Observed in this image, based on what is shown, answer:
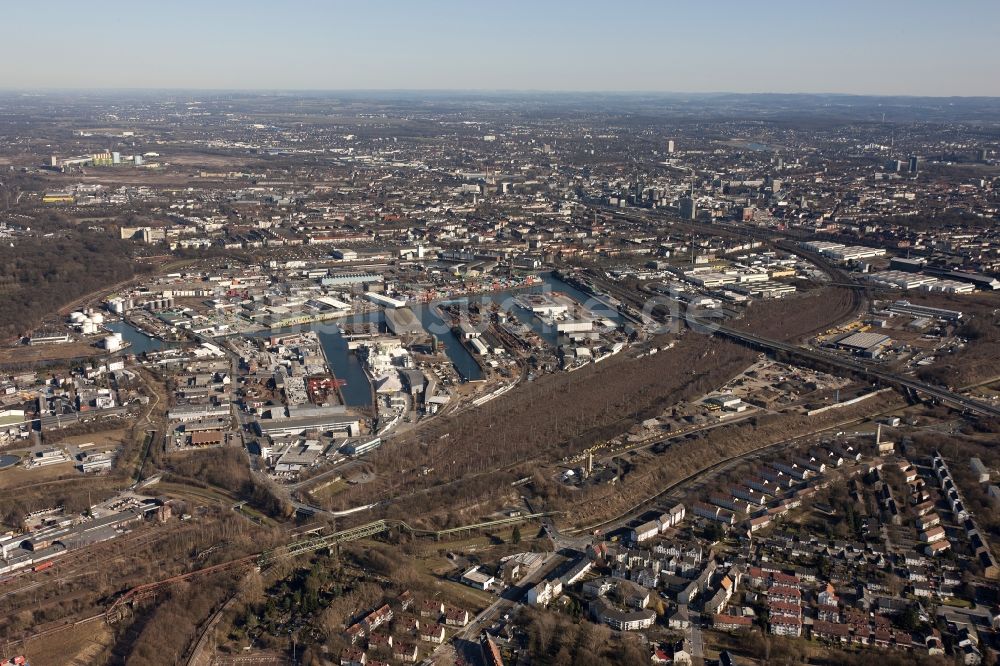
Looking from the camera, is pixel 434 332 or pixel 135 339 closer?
pixel 135 339

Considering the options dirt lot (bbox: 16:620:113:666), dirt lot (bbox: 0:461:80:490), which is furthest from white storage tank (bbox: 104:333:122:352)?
Answer: dirt lot (bbox: 16:620:113:666)

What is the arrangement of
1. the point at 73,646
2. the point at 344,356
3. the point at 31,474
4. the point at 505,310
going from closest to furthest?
the point at 73,646
the point at 31,474
the point at 344,356
the point at 505,310

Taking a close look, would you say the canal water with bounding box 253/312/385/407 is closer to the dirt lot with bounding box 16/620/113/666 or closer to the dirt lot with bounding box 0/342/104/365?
the dirt lot with bounding box 0/342/104/365

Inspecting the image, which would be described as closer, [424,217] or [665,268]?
[665,268]

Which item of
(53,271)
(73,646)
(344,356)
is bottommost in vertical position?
(73,646)

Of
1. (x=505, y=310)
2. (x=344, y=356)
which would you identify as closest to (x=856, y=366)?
(x=505, y=310)

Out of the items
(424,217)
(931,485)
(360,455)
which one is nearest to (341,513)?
(360,455)

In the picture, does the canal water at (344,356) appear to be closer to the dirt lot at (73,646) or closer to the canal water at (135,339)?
the canal water at (135,339)

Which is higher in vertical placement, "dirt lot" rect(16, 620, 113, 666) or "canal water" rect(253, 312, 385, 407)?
"canal water" rect(253, 312, 385, 407)

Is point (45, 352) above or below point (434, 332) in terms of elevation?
below

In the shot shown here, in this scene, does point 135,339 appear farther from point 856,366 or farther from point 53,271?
point 856,366

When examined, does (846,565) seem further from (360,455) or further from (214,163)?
(214,163)
